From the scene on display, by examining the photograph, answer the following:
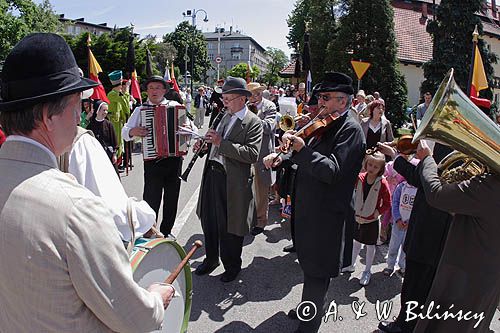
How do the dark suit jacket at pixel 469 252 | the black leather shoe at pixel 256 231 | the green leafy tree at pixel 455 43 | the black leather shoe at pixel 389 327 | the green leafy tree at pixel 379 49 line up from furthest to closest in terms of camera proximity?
the green leafy tree at pixel 455 43
the green leafy tree at pixel 379 49
the black leather shoe at pixel 256 231
the black leather shoe at pixel 389 327
the dark suit jacket at pixel 469 252

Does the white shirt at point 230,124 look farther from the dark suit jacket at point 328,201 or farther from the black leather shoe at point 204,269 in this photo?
the dark suit jacket at point 328,201

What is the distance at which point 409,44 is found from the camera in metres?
31.8

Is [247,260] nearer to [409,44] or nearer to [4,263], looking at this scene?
[4,263]

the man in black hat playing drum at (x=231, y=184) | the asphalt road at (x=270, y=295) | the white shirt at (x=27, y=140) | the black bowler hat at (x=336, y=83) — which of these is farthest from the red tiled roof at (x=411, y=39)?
the white shirt at (x=27, y=140)

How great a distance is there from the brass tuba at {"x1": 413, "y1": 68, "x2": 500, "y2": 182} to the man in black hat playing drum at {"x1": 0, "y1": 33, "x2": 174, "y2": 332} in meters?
1.80

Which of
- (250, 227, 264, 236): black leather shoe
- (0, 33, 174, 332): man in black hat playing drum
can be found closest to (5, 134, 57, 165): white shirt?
(0, 33, 174, 332): man in black hat playing drum

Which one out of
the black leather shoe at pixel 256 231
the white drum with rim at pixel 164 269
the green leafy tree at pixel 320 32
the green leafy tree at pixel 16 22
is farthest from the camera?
the green leafy tree at pixel 16 22

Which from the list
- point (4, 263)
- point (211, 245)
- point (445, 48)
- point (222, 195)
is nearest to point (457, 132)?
point (4, 263)

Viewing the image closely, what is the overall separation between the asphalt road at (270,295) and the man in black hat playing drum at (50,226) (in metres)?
2.43

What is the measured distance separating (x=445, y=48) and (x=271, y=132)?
18921 mm

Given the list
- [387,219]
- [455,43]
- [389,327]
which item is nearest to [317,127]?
[389,327]

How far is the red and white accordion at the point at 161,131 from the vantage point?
4984mm

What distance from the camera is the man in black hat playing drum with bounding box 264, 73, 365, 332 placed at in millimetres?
3266

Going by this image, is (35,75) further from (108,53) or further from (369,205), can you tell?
(108,53)
